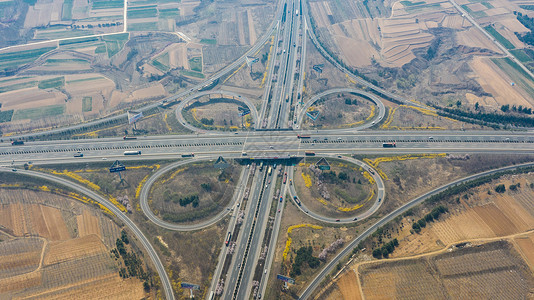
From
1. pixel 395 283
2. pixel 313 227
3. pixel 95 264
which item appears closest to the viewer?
pixel 395 283

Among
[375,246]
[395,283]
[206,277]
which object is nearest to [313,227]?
[375,246]

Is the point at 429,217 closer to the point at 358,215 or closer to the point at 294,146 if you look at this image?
the point at 358,215

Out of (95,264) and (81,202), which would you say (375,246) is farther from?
(81,202)

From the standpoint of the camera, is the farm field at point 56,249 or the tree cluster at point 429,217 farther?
the tree cluster at point 429,217

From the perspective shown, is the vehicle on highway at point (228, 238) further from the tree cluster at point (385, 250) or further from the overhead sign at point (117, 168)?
the overhead sign at point (117, 168)

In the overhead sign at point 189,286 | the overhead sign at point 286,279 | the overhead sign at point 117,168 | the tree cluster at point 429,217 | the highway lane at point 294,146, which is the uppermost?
the highway lane at point 294,146

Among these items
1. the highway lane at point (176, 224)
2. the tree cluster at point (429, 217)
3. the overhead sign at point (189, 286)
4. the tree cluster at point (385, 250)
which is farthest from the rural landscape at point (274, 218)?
the overhead sign at point (189, 286)
